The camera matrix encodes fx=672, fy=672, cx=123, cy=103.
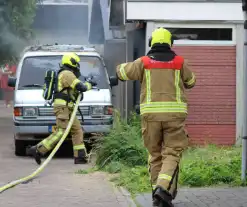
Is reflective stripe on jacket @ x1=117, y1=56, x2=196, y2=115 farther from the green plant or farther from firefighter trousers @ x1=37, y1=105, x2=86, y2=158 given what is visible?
firefighter trousers @ x1=37, y1=105, x2=86, y2=158

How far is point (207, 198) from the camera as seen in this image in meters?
7.25

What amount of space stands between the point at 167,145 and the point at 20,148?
5.92 metres

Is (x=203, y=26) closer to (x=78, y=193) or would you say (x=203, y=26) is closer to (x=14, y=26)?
(x=78, y=193)

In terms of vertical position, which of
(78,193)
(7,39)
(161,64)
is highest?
(161,64)

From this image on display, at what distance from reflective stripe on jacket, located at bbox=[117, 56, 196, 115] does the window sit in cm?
505

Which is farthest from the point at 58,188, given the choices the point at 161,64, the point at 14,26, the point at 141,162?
the point at 14,26

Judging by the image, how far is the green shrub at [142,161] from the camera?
809 centimetres

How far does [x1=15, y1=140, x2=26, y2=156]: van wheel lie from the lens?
12.1 m


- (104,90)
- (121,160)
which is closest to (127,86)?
(104,90)

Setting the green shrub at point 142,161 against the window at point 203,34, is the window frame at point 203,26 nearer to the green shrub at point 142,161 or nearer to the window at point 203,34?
the window at point 203,34

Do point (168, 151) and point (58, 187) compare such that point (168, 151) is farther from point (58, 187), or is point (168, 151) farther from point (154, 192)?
point (58, 187)

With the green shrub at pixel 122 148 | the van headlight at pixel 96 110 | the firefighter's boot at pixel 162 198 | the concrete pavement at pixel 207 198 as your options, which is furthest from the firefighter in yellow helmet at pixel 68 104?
the firefighter's boot at pixel 162 198

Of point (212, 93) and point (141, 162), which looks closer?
point (141, 162)

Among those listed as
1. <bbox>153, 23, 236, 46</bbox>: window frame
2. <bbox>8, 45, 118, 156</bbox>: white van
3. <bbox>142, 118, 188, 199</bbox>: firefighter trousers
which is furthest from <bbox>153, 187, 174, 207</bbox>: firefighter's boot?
<bbox>153, 23, 236, 46</bbox>: window frame
